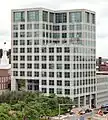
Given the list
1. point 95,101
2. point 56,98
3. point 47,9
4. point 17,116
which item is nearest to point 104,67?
point 95,101

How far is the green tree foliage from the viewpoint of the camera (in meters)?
68.3

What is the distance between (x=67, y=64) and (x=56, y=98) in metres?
11.0

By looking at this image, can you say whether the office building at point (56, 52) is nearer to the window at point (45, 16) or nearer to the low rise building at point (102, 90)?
the window at point (45, 16)

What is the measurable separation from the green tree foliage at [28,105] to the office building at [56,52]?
6.54 meters

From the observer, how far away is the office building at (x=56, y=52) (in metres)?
100

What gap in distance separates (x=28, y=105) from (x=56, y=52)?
25.6 meters

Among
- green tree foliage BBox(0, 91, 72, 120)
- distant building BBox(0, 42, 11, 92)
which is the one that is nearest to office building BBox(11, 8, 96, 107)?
distant building BBox(0, 42, 11, 92)

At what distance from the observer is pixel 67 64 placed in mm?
99500

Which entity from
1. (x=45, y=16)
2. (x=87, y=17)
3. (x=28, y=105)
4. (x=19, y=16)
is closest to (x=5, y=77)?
(x=19, y=16)

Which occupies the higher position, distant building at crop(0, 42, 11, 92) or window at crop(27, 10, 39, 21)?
window at crop(27, 10, 39, 21)

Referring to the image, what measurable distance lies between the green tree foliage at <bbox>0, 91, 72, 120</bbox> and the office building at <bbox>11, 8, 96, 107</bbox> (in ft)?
21.4

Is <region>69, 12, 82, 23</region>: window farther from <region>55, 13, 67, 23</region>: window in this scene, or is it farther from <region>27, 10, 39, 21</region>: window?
<region>27, 10, 39, 21</region>: window

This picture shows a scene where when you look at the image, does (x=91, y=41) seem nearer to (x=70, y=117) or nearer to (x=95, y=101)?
(x=95, y=101)

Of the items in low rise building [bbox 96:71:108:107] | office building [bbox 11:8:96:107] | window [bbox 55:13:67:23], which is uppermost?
window [bbox 55:13:67:23]
